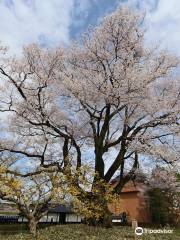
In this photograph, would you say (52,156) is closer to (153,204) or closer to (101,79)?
(101,79)

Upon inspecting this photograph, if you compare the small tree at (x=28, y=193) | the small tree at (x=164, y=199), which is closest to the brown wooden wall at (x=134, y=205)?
the small tree at (x=164, y=199)

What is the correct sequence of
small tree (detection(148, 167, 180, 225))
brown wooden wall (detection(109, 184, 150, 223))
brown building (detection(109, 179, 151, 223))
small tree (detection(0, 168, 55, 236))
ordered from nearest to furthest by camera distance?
small tree (detection(0, 168, 55, 236)), small tree (detection(148, 167, 180, 225)), brown building (detection(109, 179, 151, 223)), brown wooden wall (detection(109, 184, 150, 223))

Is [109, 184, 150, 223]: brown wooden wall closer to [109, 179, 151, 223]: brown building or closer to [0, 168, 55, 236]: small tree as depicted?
[109, 179, 151, 223]: brown building

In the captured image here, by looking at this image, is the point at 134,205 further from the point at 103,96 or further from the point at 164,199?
the point at 103,96

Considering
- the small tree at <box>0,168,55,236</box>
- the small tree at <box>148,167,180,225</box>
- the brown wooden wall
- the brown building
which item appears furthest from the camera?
the brown wooden wall

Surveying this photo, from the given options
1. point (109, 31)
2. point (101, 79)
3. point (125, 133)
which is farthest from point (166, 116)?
point (109, 31)

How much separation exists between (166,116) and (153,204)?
46.1 feet

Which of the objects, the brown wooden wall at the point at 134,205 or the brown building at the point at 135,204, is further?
the brown wooden wall at the point at 134,205

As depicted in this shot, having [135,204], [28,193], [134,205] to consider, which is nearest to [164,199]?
[135,204]

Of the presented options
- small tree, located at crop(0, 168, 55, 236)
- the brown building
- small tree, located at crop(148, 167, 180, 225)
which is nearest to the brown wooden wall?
the brown building

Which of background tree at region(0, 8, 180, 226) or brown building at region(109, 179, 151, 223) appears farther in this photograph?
brown building at region(109, 179, 151, 223)

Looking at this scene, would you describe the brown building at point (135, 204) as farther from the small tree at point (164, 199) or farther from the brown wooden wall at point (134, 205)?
the small tree at point (164, 199)

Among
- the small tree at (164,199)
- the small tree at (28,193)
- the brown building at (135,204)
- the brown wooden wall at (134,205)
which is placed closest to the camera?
the small tree at (28,193)

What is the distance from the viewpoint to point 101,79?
2192cm
